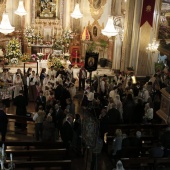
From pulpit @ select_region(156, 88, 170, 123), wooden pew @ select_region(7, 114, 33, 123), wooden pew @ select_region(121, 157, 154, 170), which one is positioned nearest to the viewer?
wooden pew @ select_region(121, 157, 154, 170)

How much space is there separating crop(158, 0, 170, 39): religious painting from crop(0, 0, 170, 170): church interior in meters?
0.05

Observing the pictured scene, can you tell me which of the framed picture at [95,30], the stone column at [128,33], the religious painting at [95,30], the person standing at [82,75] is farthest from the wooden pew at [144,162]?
the framed picture at [95,30]

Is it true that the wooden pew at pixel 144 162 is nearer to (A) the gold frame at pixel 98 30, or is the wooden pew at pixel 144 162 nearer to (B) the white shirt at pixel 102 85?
(B) the white shirt at pixel 102 85

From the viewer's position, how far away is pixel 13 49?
21.4 m

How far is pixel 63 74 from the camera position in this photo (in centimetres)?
1622

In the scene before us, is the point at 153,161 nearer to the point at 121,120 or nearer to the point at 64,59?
the point at 121,120

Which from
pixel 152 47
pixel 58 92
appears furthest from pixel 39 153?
pixel 152 47

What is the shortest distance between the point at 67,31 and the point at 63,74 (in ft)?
24.5

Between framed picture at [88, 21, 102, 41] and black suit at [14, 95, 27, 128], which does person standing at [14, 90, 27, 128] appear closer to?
black suit at [14, 95, 27, 128]

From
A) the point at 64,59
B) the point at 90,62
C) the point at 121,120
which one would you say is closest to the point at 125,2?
the point at 64,59

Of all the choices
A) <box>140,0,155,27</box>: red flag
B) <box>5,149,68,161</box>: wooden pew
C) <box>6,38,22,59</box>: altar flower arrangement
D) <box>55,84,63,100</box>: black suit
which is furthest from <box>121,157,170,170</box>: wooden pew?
<box>6,38,22,59</box>: altar flower arrangement

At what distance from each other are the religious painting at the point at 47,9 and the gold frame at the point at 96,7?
2.11 m

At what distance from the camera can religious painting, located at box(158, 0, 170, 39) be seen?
722 inches

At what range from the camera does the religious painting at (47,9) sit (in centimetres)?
2358
